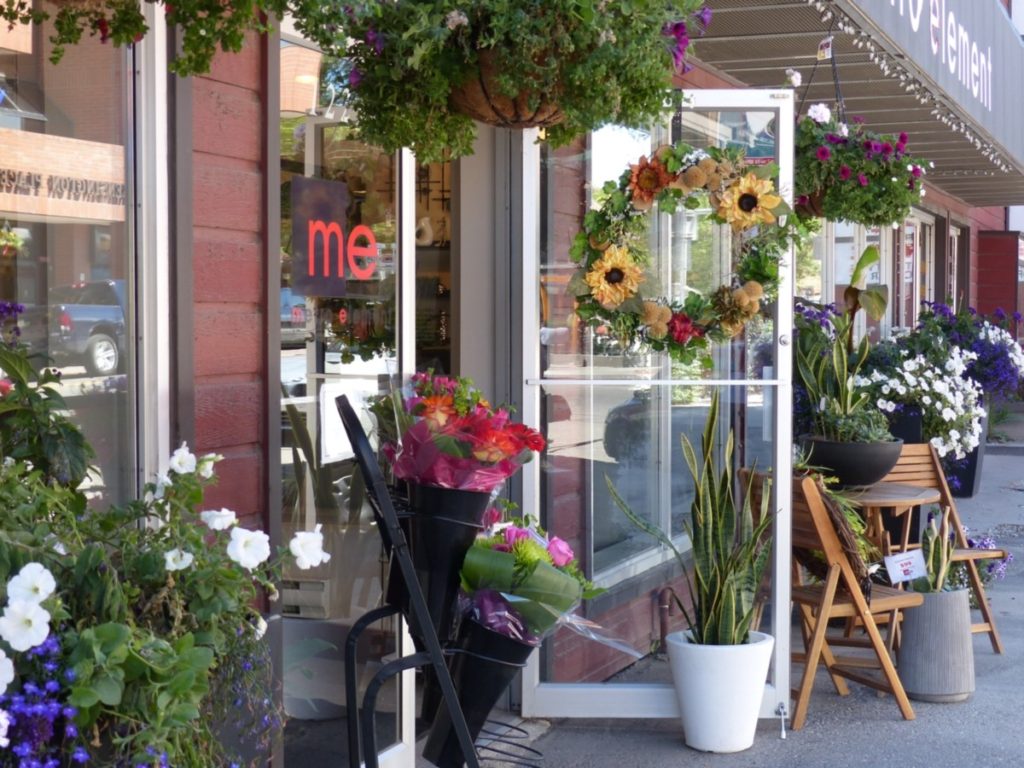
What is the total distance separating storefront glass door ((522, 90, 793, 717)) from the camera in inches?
178

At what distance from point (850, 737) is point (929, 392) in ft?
10.1

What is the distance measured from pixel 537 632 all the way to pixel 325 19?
1369mm

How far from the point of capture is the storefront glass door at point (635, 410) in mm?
4523

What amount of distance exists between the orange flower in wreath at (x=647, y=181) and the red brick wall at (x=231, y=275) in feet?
4.11

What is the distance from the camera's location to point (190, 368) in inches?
122

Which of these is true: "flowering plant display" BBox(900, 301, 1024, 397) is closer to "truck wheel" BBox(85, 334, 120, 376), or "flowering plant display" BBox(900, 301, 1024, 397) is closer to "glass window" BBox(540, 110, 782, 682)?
"glass window" BBox(540, 110, 782, 682)

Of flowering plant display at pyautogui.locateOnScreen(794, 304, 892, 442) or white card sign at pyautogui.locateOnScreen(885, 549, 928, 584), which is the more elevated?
flowering plant display at pyautogui.locateOnScreen(794, 304, 892, 442)

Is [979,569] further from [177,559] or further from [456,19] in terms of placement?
[177,559]

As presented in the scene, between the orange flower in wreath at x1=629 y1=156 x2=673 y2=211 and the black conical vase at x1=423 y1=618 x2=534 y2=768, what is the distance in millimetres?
1661

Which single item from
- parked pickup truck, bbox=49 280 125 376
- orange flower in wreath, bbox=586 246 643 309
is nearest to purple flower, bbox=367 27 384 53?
parked pickup truck, bbox=49 280 125 376

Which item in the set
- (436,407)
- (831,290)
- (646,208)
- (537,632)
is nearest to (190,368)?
(436,407)

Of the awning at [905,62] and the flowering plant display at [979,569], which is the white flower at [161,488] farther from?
the flowering plant display at [979,569]

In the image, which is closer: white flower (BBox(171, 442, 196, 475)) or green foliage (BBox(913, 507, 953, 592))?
white flower (BBox(171, 442, 196, 475))

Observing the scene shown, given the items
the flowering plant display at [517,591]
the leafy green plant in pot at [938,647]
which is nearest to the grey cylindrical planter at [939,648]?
the leafy green plant in pot at [938,647]
